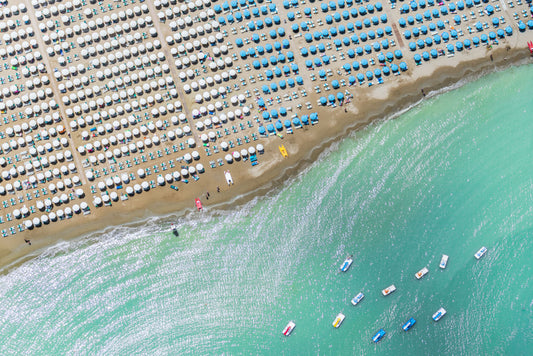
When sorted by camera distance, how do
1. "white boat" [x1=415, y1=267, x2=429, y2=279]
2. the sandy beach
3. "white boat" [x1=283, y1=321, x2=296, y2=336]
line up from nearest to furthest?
1. "white boat" [x1=283, y1=321, x2=296, y2=336]
2. "white boat" [x1=415, y1=267, x2=429, y2=279]
3. the sandy beach

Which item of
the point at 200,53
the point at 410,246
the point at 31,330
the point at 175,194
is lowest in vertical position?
the point at 410,246

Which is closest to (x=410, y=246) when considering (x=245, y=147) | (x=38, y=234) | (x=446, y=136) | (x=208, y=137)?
(x=446, y=136)

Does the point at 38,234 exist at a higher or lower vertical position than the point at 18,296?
higher

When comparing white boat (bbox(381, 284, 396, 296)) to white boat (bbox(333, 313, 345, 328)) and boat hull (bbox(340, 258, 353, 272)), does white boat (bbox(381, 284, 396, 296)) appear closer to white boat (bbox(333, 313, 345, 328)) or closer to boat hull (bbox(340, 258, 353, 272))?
boat hull (bbox(340, 258, 353, 272))

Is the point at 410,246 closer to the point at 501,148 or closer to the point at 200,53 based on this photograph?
the point at 501,148

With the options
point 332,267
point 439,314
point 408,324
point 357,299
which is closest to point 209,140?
point 332,267

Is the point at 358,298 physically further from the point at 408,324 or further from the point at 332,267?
the point at 408,324

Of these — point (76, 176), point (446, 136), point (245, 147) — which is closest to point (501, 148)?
point (446, 136)

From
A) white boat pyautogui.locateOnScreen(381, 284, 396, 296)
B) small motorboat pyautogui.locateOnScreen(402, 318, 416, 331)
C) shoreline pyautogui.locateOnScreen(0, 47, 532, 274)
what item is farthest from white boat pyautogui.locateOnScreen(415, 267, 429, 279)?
shoreline pyautogui.locateOnScreen(0, 47, 532, 274)
